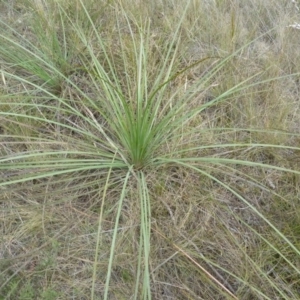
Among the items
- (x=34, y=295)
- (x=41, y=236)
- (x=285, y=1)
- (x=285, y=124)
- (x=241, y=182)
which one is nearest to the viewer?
(x=34, y=295)

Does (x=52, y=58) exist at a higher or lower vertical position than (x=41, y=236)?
higher

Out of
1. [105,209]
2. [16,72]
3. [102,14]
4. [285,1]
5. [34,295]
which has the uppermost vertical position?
[285,1]

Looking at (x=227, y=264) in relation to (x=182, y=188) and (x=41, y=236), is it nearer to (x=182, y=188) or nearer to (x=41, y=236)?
(x=182, y=188)

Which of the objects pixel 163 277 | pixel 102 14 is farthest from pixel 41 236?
pixel 102 14

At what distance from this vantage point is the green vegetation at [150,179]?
1.22 m

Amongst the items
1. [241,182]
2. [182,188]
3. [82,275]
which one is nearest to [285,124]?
[241,182]

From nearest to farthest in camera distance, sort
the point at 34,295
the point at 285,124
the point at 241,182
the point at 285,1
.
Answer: the point at 34,295
the point at 241,182
the point at 285,124
the point at 285,1

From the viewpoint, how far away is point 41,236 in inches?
51.0

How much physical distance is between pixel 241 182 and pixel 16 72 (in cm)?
93

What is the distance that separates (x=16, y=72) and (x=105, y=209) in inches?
27.9

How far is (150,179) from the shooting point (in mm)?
1370

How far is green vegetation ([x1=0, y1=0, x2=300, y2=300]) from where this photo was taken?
3.99ft

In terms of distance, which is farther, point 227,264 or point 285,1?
point 285,1

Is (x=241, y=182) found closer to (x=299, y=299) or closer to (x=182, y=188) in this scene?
(x=182, y=188)
